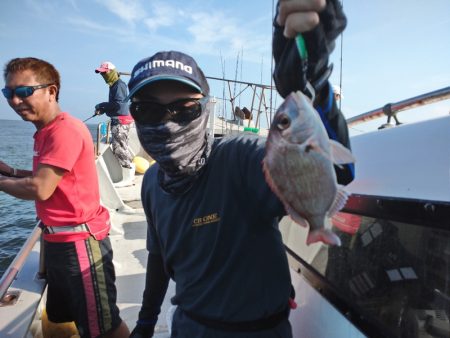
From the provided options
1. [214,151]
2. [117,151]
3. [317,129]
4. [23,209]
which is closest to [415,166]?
[317,129]

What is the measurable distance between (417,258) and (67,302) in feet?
8.70

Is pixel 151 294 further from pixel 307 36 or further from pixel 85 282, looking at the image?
pixel 307 36

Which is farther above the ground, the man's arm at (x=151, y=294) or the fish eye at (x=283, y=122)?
the fish eye at (x=283, y=122)

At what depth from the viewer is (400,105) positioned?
79.5 inches

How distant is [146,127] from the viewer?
5.18 ft

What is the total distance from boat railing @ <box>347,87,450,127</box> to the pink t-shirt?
205 centimetres

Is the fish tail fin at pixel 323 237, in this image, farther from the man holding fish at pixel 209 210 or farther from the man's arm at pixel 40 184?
the man's arm at pixel 40 184

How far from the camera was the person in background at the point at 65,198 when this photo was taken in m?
2.46

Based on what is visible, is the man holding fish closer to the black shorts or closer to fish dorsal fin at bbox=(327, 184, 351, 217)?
fish dorsal fin at bbox=(327, 184, 351, 217)

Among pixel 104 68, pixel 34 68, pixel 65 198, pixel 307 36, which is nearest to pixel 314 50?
pixel 307 36

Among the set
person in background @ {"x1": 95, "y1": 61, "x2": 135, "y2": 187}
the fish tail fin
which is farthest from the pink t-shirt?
person in background @ {"x1": 95, "y1": 61, "x2": 135, "y2": 187}

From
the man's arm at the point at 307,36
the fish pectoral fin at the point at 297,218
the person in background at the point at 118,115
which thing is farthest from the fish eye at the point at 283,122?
the person in background at the point at 118,115

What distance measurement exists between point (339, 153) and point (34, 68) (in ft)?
8.17

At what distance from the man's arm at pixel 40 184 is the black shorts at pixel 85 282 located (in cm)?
47
